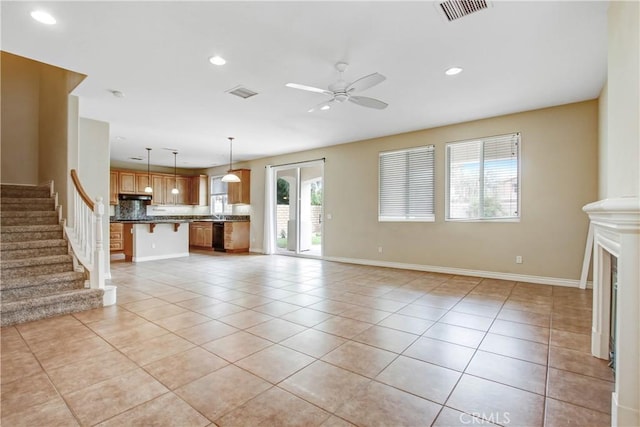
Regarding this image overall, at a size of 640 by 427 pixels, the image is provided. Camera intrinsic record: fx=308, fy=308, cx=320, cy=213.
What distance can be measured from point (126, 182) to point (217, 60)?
8.14m

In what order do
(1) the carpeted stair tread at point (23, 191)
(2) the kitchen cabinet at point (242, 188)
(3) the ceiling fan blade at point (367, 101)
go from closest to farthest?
1. (3) the ceiling fan blade at point (367, 101)
2. (1) the carpeted stair tread at point (23, 191)
3. (2) the kitchen cabinet at point (242, 188)

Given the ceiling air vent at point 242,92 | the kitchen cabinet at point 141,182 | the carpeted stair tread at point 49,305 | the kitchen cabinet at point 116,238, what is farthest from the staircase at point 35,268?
the kitchen cabinet at point 141,182

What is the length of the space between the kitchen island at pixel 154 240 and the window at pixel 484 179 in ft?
20.8

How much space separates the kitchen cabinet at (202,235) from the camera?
9727 mm

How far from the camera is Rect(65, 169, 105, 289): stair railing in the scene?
3.79 metres

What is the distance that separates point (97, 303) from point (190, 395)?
2.55 metres

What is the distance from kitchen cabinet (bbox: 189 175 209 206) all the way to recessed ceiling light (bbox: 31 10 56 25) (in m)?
8.49

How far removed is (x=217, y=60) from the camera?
3.19 m

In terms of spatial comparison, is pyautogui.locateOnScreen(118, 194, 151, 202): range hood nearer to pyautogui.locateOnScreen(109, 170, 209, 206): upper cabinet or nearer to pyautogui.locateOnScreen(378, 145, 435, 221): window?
pyautogui.locateOnScreen(109, 170, 209, 206): upper cabinet

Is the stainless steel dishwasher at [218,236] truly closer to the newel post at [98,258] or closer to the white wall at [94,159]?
the white wall at [94,159]

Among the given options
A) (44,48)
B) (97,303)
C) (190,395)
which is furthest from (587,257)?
(44,48)

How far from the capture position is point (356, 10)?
2416 millimetres

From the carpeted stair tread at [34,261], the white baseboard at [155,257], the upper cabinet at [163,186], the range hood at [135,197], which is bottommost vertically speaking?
the white baseboard at [155,257]

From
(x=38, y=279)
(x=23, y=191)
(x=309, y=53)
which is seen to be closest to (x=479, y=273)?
(x=309, y=53)
